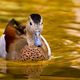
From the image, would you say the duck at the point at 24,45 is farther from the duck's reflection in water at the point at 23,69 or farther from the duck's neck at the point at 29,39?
the duck's reflection in water at the point at 23,69

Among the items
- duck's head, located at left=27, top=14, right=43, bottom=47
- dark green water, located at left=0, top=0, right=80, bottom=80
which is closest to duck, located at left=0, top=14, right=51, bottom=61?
duck's head, located at left=27, top=14, right=43, bottom=47

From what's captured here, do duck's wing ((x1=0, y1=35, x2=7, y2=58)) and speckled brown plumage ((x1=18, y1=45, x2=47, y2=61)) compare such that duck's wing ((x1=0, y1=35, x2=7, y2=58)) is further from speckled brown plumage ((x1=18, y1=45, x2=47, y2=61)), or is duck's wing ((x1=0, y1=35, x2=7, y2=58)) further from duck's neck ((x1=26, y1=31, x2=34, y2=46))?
duck's neck ((x1=26, y1=31, x2=34, y2=46))

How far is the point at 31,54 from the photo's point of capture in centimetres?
875

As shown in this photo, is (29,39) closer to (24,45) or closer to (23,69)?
(24,45)

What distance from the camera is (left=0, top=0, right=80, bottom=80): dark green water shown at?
7.86 metres

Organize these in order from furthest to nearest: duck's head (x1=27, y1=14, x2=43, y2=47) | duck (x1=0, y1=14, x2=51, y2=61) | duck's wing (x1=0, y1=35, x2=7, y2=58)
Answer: duck's wing (x1=0, y1=35, x2=7, y2=58), duck (x1=0, y1=14, x2=51, y2=61), duck's head (x1=27, y1=14, x2=43, y2=47)

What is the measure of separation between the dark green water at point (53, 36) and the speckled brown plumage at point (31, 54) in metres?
0.17

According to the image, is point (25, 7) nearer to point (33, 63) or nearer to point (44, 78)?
point (33, 63)

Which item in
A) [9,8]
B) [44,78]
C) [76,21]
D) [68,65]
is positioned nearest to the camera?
[44,78]

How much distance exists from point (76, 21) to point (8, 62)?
103 inches

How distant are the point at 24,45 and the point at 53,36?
997 mm

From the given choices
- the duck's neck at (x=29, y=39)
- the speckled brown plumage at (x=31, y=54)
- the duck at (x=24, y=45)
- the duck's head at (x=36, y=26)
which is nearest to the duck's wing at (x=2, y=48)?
the duck at (x=24, y=45)

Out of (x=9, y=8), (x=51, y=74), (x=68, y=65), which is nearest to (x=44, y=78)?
(x=51, y=74)

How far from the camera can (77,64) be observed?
830 cm
